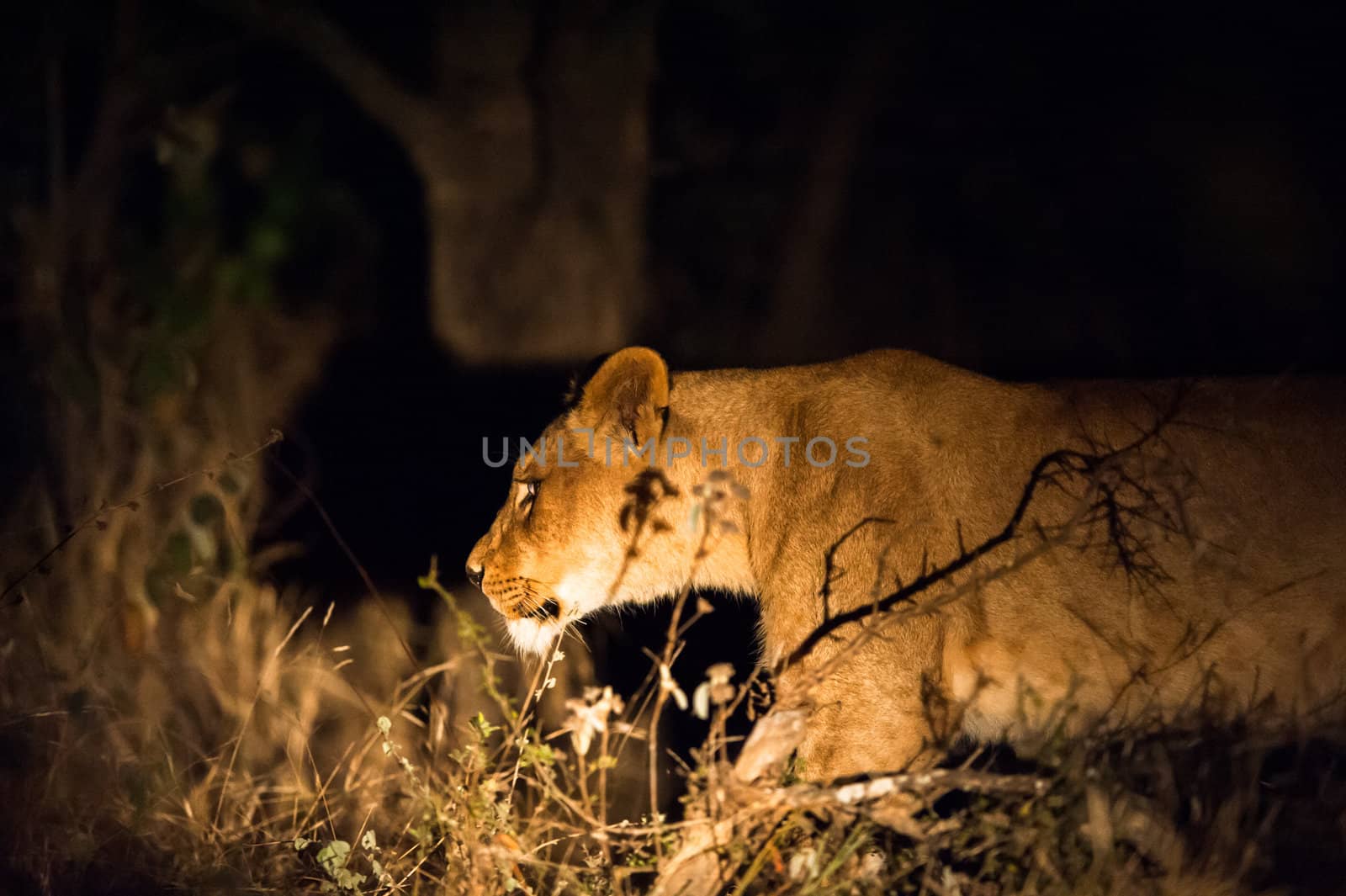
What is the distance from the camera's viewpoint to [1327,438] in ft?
12.7

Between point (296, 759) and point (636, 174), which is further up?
point (636, 174)

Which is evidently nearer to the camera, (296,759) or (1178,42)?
(296,759)

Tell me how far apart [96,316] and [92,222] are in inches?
34.1

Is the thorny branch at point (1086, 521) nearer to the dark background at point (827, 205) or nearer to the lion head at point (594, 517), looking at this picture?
the lion head at point (594, 517)

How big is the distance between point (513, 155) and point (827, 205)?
618 centimetres

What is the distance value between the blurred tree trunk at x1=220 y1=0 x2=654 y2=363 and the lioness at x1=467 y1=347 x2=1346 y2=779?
1.85 m

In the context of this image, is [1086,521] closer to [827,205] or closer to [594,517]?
[594,517]

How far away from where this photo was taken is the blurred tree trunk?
6.06m

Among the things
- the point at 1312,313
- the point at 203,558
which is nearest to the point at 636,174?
the point at 203,558

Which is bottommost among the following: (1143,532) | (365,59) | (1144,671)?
(1144,671)

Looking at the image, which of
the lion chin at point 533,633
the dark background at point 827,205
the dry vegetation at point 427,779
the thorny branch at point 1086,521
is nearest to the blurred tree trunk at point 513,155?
the dark background at point 827,205

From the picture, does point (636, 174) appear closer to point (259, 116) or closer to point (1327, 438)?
point (1327, 438)

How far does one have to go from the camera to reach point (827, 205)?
38.6 feet

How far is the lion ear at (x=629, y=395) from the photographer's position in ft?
13.6
